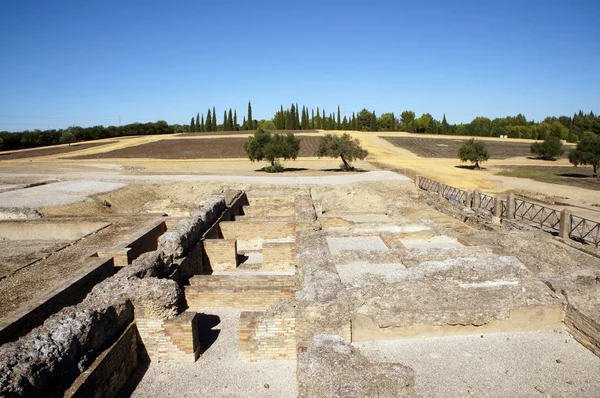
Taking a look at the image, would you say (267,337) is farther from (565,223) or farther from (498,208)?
(498,208)

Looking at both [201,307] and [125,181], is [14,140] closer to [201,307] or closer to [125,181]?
[125,181]

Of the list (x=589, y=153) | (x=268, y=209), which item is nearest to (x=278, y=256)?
(x=268, y=209)

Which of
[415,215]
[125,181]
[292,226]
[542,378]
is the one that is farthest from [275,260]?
[125,181]

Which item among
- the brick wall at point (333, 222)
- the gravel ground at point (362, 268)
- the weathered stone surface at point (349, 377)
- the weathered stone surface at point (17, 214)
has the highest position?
the weathered stone surface at point (17, 214)

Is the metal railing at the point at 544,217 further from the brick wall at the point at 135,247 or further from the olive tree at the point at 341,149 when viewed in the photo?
the brick wall at the point at 135,247

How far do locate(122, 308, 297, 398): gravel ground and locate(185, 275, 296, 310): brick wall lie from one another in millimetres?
1385

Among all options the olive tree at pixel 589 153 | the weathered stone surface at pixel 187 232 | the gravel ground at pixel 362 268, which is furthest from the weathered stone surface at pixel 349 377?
the olive tree at pixel 589 153

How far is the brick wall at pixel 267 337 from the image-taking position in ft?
20.7

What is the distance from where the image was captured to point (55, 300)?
750 centimetres

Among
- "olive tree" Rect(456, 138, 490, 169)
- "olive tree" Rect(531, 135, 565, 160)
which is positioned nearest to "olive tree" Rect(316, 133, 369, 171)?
"olive tree" Rect(456, 138, 490, 169)

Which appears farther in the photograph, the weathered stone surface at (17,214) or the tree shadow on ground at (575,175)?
the tree shadow on ground at (575,175)

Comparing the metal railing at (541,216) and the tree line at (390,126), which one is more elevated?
the tree line at (390,126)

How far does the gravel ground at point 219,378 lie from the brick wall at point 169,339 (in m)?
0.13

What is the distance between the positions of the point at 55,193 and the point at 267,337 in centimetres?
2045
